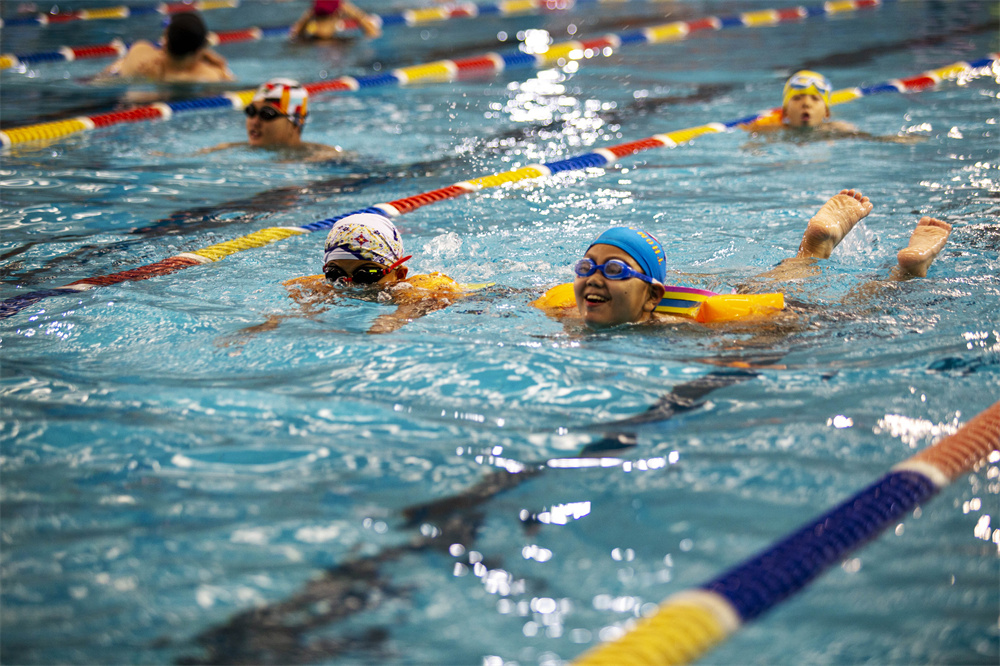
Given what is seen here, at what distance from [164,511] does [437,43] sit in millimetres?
11276

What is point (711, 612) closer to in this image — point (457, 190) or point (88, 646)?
point (88, 646)

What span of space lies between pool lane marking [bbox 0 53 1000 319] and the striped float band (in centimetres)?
338

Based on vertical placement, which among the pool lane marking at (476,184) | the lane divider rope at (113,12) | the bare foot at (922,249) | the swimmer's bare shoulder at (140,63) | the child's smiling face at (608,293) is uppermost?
the lane divider rope at (113,12)

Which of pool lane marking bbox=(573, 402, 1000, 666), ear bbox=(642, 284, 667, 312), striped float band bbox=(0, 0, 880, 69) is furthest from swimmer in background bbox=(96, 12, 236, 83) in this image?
pool lane marking bbox=(573, 402, 1000, 666)

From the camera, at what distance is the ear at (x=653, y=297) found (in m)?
3.37

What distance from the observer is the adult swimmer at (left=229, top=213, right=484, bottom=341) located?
3736 mm

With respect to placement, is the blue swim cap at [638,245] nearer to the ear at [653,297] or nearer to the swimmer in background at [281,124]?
the ear at [653,297]

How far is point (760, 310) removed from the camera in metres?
3.33

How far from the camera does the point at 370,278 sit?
3.81m

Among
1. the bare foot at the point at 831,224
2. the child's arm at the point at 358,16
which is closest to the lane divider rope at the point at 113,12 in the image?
the child's arm at the point at 358,16

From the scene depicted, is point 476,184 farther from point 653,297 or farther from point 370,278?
point 653,297

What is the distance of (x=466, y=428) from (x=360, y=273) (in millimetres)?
1307

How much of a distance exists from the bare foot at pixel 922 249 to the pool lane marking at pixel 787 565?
53.5 inches

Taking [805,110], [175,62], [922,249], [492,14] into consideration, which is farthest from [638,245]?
[492,14]
